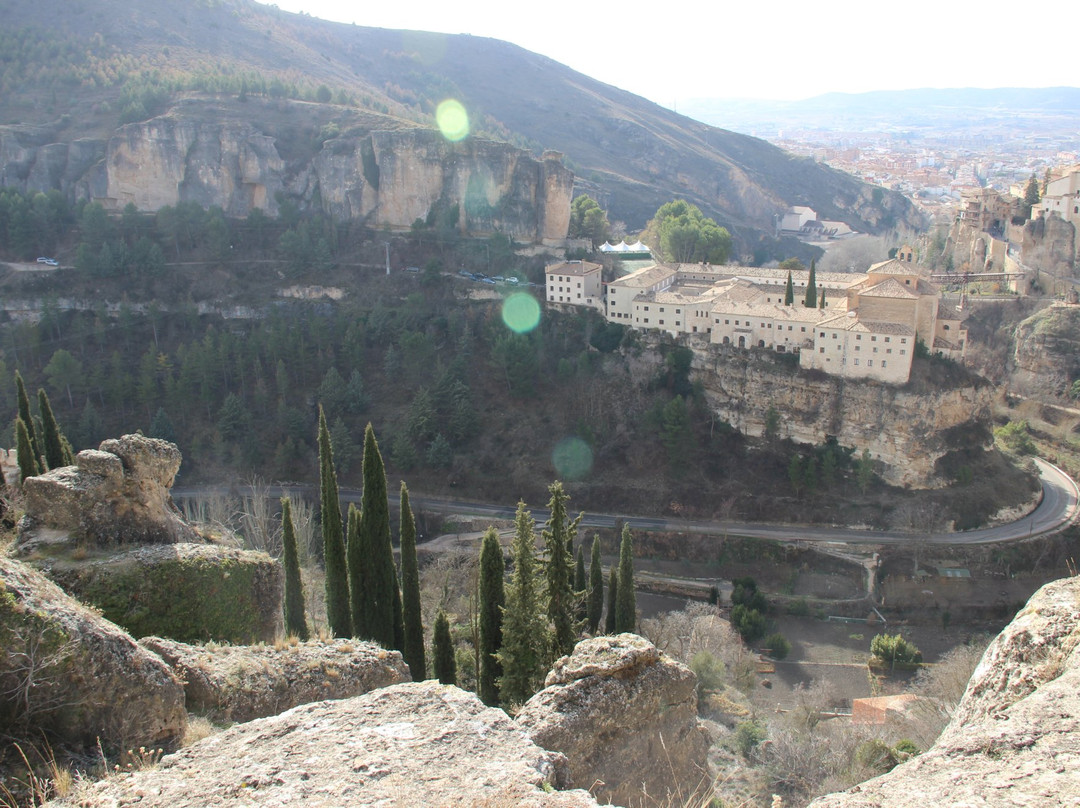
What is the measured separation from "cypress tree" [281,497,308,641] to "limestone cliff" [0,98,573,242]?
37.8 metres

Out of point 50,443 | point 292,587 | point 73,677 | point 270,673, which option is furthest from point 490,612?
point 50,443

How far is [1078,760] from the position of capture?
16.0ft

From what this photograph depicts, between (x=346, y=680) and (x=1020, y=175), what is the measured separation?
17243 cm

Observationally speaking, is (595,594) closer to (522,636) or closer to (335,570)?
(522,636)

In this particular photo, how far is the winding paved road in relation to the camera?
35250 mm

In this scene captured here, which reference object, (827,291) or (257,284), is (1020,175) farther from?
(257,284)

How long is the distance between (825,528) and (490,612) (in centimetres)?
2264

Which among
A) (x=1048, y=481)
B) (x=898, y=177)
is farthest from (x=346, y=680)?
(x=898, y=177)

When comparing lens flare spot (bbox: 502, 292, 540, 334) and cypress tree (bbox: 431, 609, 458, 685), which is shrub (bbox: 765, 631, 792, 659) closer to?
cypress tree (bbox: 431, 609, 458, 685)

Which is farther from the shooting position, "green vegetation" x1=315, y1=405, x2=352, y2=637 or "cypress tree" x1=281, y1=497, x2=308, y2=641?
"cypress tree" x1=281, y1=497, x2=308, y2=641

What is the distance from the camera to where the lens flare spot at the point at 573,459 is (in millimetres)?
41031

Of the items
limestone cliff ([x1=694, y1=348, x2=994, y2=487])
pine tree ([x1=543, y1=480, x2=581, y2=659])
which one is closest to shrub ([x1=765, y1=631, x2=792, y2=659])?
limestone cliff ([x1=694, y1=348, x2=994, y2=487])

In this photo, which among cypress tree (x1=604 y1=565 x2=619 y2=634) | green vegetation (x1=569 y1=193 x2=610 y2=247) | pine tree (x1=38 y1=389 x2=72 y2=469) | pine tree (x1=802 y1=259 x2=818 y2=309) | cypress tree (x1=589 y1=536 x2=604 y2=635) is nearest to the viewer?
pine tree (x1=38 y1=389 x2=72 y2=469)

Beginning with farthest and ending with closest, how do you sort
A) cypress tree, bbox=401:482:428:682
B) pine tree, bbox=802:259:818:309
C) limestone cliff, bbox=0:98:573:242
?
limestone cliff, bbox=0:98:573:242, pine tree, bbox=802:259:818:309, cypress tree, bbox=401:482:428:682
